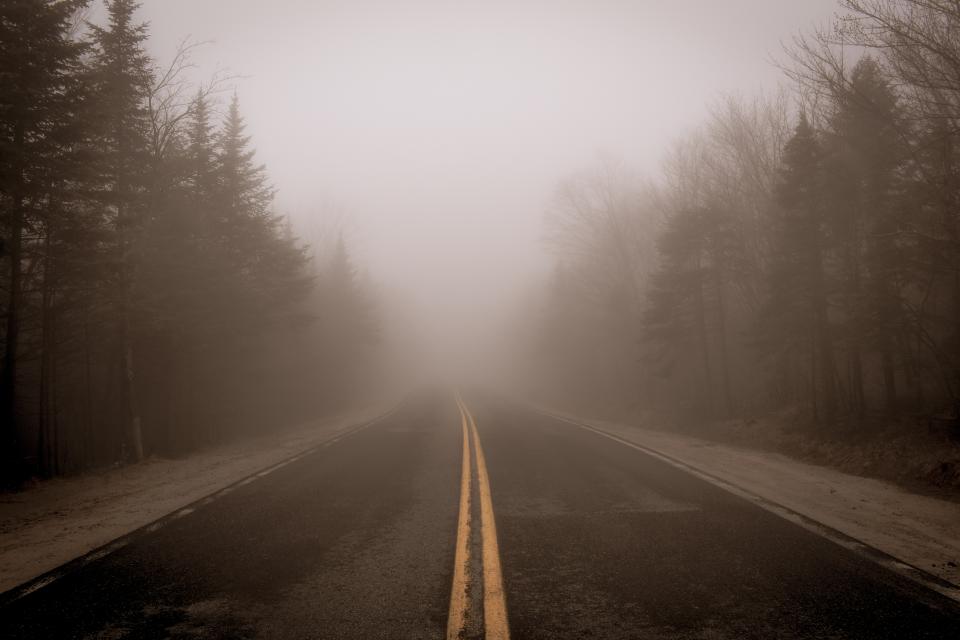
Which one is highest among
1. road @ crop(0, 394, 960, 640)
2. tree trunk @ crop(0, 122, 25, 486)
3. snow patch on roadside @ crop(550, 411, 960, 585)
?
tree trunk @ crop(0, 122, 25, 486)

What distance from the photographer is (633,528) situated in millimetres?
5355

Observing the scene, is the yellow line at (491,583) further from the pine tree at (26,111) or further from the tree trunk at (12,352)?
the pine tree at (26,111)

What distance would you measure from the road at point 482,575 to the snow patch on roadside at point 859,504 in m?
0.60

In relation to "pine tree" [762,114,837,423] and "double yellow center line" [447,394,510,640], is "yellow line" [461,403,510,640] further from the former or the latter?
"pine tree" [762,114,837,423]

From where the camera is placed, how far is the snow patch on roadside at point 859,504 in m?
4.66

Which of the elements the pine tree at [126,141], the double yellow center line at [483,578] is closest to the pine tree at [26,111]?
the pine tree at [126,141]

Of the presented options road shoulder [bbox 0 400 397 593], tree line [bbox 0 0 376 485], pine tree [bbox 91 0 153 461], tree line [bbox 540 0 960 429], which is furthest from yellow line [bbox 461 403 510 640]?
pine tree [bbox 91 0 153 461]

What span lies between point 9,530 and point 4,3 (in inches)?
377

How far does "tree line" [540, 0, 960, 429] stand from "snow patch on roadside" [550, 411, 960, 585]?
423 centimetres

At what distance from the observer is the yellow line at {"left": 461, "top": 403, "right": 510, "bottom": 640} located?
3141 mm

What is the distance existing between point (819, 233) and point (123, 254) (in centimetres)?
1954

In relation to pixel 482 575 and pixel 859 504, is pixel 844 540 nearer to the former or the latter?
pixel 859 504

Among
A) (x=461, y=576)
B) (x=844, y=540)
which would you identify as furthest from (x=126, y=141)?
(x=844, y=540)

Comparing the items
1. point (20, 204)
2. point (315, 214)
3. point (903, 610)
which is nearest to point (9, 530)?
point (20, 204)
